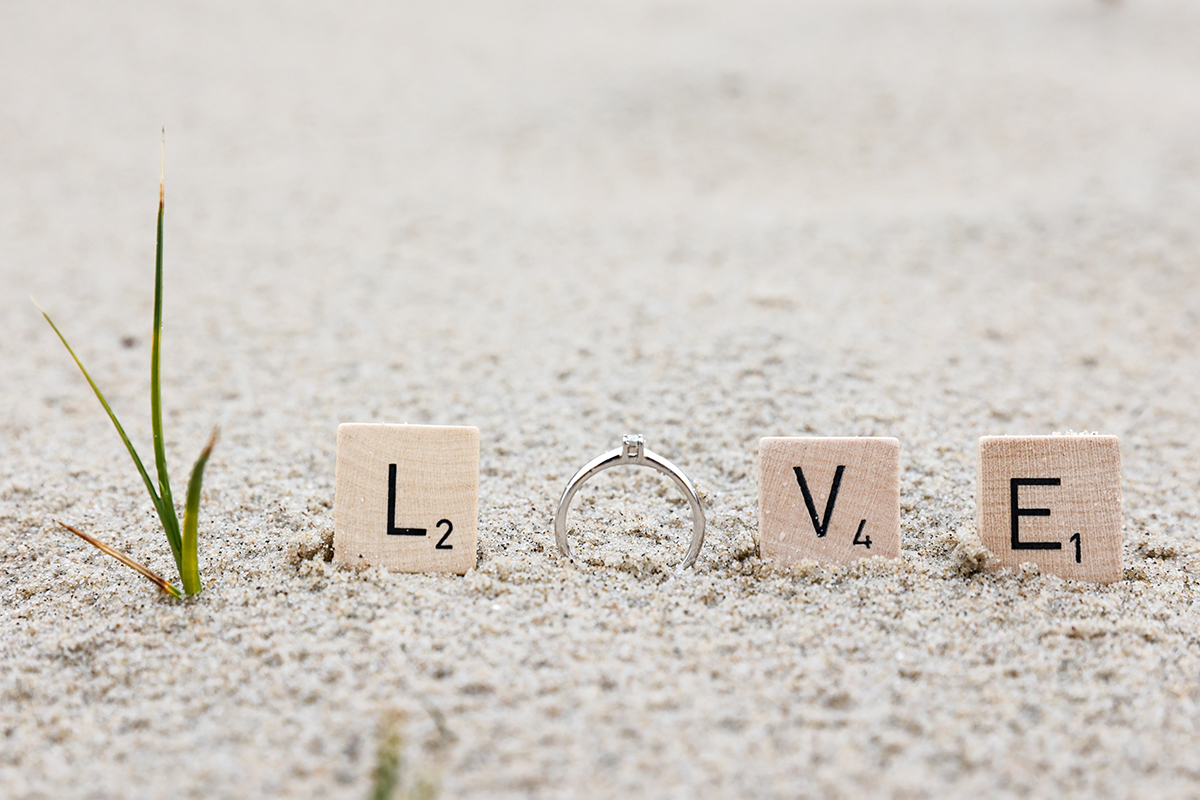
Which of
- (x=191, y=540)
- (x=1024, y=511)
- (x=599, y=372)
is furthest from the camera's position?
(x=599, y=372)

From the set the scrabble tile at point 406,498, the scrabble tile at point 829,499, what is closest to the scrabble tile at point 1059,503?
the scrabble tile at point 829,499

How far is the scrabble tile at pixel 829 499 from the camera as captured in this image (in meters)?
1.29

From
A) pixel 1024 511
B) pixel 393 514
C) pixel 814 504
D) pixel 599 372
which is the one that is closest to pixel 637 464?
pixel 814 504

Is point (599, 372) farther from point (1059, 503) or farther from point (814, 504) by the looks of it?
point (1059, 503)

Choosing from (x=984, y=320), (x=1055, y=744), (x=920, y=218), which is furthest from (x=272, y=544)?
(x=920, y=218)

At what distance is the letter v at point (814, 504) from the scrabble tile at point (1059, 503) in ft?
0.81

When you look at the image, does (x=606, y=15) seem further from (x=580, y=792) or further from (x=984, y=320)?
(x=580, y=792)

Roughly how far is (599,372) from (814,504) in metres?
0.91

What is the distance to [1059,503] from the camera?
1281mm

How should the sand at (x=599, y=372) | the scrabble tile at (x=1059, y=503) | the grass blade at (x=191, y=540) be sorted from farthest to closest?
the scrabble tile at (x=1059, y=503)
the grass blade at (x=191, y=540)
the sand at (x=599, y=372)

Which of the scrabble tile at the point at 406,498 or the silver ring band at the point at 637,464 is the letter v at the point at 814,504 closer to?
the silver ring band at the point at 637,464

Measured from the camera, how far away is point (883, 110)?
155 inches

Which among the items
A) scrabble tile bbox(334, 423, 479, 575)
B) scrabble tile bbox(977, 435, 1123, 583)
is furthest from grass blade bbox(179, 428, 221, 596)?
scrabble tile bbox(977, 435, 1123, 583)

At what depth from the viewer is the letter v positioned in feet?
4.26
